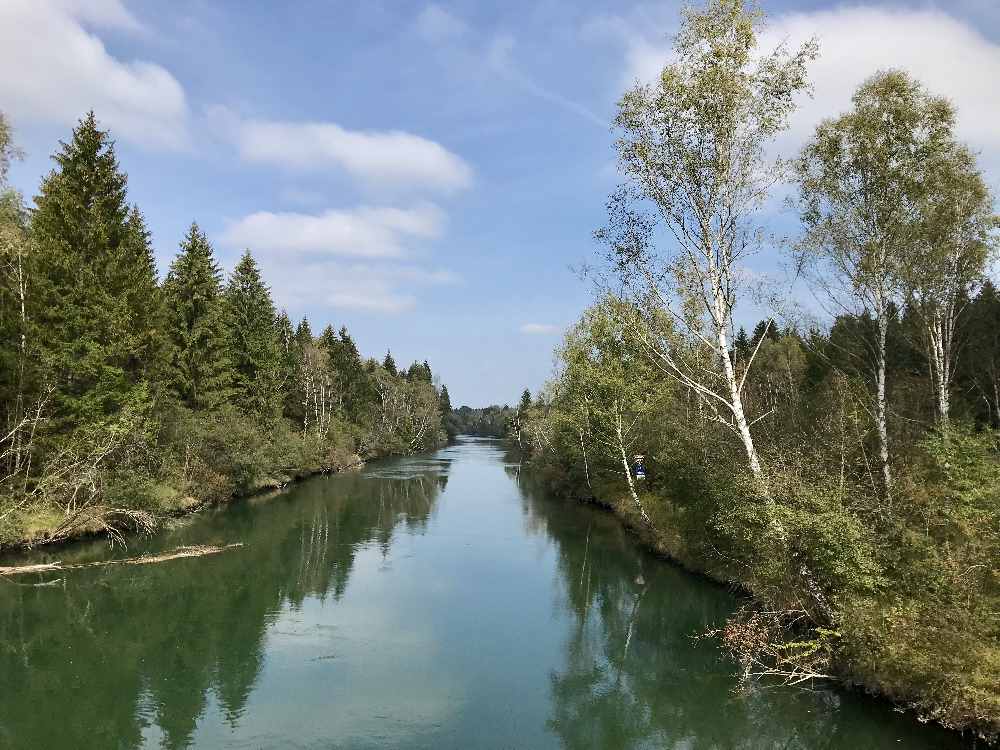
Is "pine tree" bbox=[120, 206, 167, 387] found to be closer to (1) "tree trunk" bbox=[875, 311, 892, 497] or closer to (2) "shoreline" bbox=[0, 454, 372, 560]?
(2) "shoreline" bbox=[0, 454, 372, 560]

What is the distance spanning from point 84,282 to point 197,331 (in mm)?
13743

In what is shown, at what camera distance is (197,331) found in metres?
40.4

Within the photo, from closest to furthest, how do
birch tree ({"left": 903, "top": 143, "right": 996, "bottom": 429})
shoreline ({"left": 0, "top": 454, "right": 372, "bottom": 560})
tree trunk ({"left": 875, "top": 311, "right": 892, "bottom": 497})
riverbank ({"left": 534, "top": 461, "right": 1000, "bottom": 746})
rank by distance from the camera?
riverbank ({"left": 534, "top": 461, "right": 1000, "bottom": 746}) < tree trunk ({"left": 875, "top": 311, "right": 892, "bottom": 497}) < birch tree ({"left": 903, "top": 143, "right": 996, "bottom": 429}) < shoreline ({"left": 0, "top": 454, "right": 372, "bottom": 560})

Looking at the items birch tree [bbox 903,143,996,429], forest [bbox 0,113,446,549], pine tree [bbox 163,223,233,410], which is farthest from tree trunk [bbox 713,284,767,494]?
pine tree [bbox 163,223,233,410]

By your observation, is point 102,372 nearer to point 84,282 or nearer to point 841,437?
point 84,282

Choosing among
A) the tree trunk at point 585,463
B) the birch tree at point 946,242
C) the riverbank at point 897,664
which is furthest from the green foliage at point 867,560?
the tree trunk at point 585,463

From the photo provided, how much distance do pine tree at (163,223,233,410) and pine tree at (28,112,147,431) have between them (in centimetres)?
1039

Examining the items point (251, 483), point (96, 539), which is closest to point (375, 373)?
point (251, 483)

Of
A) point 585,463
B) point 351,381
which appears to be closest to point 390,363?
point 351,381

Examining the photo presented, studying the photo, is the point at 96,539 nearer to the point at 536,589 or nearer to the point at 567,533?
the point at 536,589

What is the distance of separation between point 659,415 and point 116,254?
25.4 m

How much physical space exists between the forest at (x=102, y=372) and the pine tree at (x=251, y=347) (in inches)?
85.9

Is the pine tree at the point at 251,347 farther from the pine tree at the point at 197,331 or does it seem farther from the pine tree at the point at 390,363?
the pine tree at the point at 390,363

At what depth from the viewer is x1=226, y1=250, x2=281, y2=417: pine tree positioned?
47.2m
